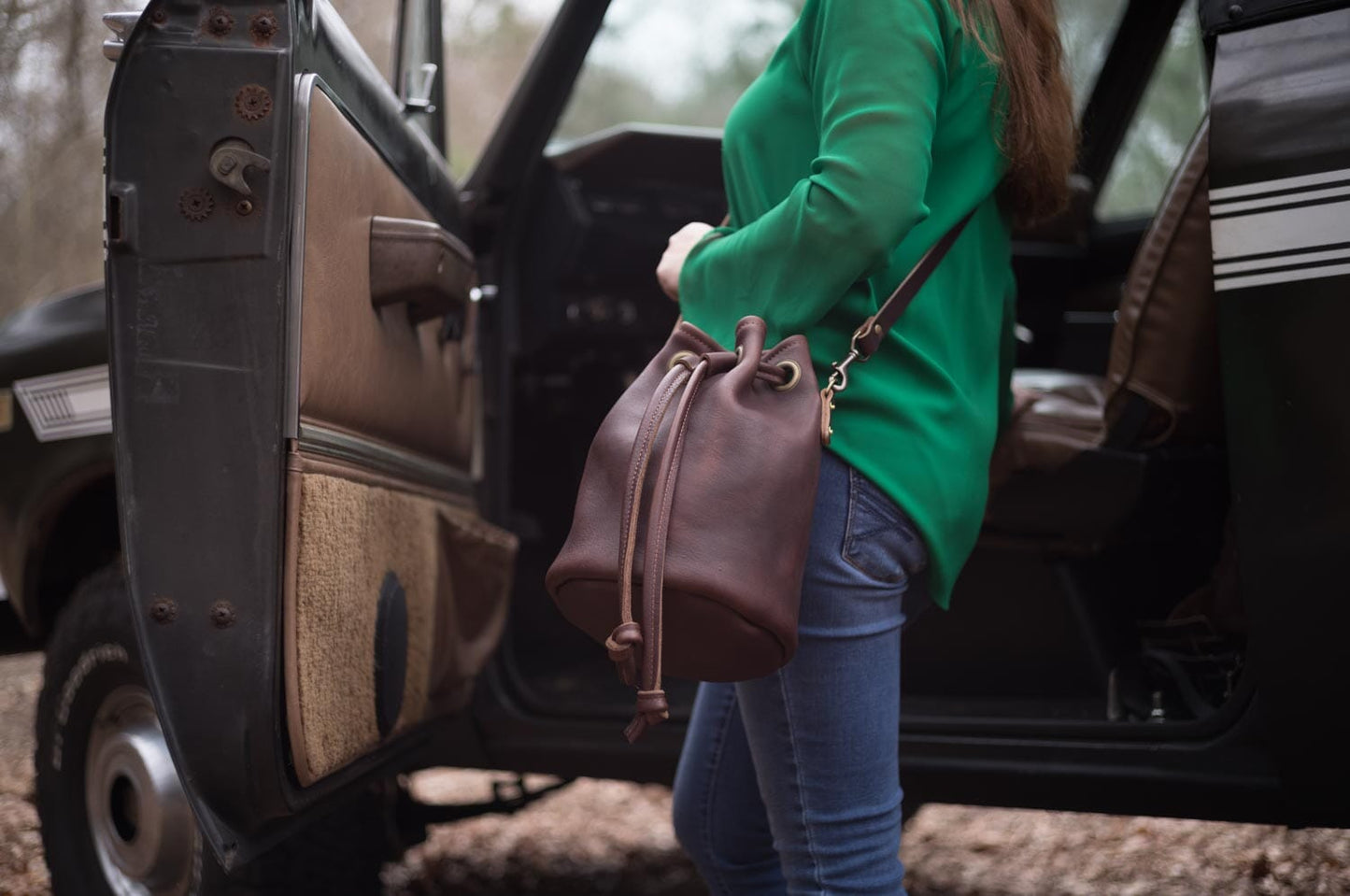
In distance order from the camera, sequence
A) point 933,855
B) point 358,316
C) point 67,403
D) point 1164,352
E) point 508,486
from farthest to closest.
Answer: point 933,855
point 508,486
point 67,403
point 1164,352
point 358,316

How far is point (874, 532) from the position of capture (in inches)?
44.4

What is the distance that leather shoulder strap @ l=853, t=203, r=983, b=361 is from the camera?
44.6 inches

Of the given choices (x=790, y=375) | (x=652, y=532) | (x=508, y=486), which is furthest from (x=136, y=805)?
(x=790, y=375)

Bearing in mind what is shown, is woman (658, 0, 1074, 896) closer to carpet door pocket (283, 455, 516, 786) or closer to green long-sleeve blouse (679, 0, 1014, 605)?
green long-sleeve blouse (679, 0, 1014, 605)

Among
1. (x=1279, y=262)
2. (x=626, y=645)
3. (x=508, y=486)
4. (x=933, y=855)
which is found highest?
(x=1279, y=262)

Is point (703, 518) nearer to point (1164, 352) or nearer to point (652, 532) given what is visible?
point (652, 532)

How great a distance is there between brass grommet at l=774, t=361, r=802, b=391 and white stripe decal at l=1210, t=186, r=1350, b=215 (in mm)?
677

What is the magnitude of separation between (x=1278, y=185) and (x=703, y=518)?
0.85m

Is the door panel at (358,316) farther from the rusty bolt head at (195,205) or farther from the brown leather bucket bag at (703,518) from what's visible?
the brown leather bucket bag at (703,518)

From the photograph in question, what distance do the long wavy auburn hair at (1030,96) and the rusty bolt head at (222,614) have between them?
37.9 inches

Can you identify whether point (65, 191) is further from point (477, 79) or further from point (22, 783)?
point (22, 783)

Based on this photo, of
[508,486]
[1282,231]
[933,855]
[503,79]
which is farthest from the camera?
[503,79]

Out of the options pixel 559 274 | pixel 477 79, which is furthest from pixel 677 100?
→ pixel 477 79

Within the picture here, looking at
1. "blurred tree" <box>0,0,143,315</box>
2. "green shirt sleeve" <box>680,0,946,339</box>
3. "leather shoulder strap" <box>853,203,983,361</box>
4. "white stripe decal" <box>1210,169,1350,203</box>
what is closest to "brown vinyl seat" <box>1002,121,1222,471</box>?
"white stripe decal" <box>1210,169,1350,203</box>
